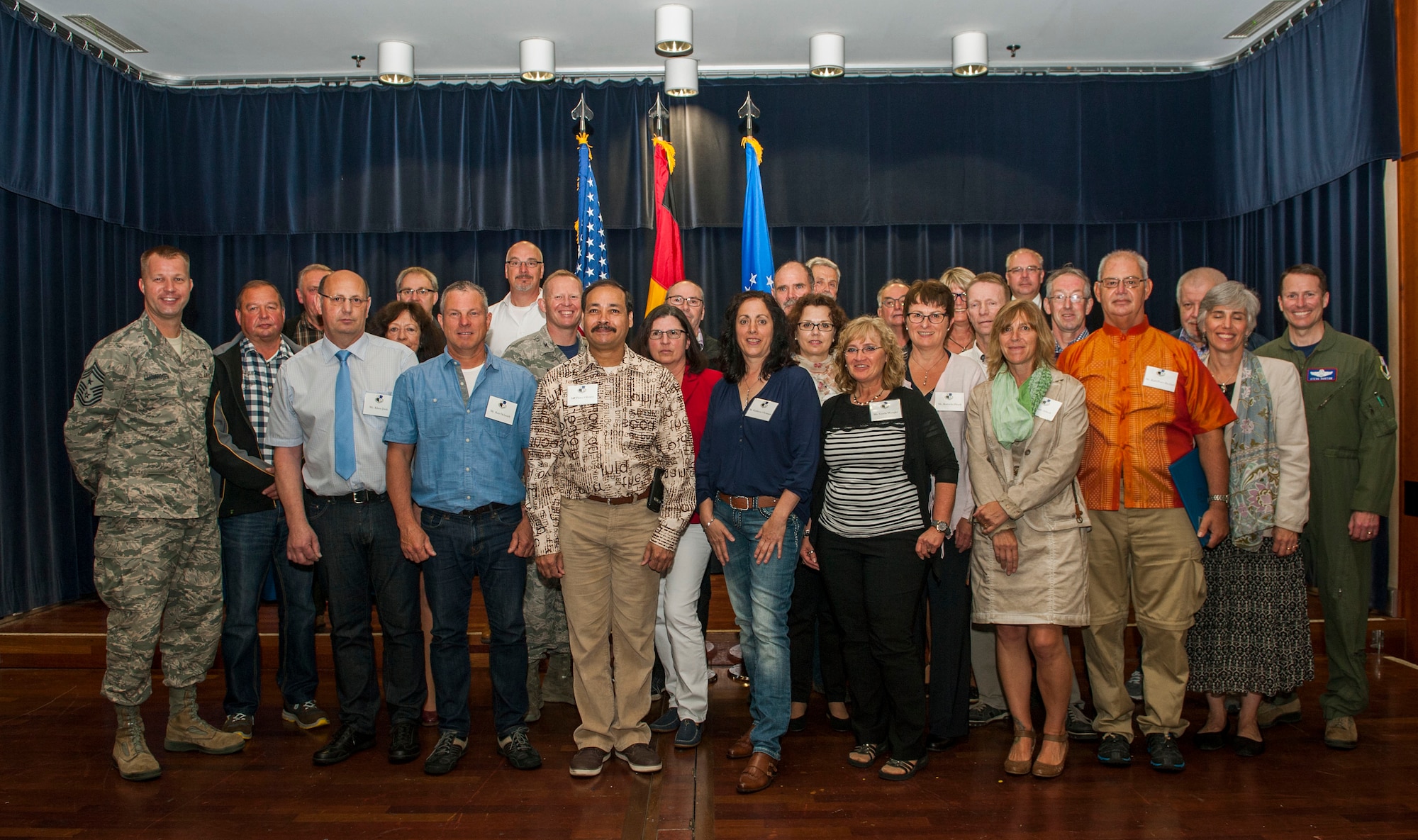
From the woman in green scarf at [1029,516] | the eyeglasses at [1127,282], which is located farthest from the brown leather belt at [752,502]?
the eyeglasses at [1127,282]

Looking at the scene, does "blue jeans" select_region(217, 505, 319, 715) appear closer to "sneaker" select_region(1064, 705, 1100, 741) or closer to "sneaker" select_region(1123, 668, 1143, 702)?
"sneaker" select_region(1064, 705, 1100, 741)

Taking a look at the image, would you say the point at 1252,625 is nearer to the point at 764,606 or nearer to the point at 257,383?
the point at 764,606

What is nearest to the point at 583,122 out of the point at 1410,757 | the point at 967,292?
the point at 967,292

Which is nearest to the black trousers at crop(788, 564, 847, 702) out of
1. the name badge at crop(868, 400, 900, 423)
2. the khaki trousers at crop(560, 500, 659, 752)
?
the khaki trousers at crop(560, 500, 659, 752)

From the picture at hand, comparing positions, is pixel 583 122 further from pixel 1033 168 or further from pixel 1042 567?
pixel 1042 567

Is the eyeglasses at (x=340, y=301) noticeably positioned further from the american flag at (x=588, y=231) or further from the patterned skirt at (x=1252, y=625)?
the patterned skirt at (x=1252, y=625)

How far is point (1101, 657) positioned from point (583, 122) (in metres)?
4.67

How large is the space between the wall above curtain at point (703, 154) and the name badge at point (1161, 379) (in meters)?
3.54

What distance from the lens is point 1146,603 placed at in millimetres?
3201

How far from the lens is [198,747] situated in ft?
11.2

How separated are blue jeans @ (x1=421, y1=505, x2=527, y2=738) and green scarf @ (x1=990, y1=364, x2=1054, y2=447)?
1.68 m

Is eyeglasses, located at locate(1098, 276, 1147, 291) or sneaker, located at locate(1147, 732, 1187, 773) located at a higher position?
eyeglasses, located at locate(1098, 276, 1147, 291)

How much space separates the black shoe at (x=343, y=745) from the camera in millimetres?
3281

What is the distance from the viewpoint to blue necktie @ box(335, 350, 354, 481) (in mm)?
3227
